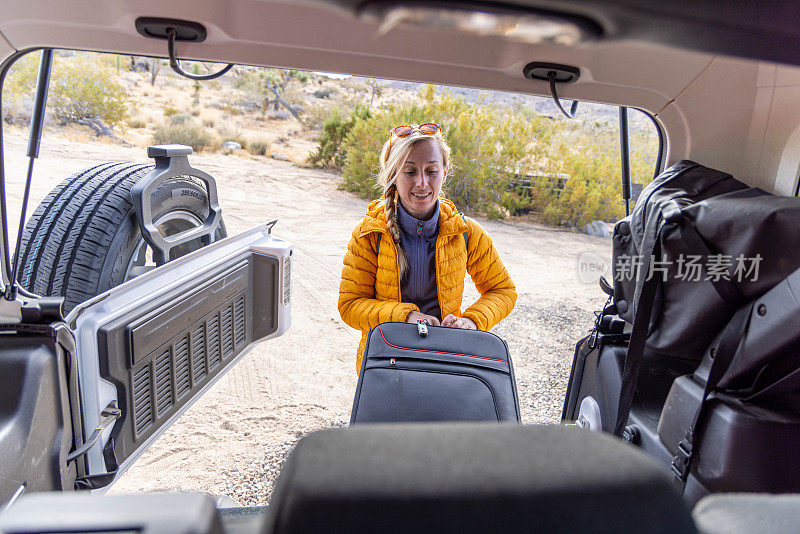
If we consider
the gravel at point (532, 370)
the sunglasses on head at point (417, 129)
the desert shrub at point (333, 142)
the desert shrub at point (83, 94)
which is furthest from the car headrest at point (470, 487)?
the desert shrub at point (83, 94)

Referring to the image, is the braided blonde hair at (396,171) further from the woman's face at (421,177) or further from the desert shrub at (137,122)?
the desert shrub at (137,122)

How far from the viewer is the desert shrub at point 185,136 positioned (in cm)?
1355

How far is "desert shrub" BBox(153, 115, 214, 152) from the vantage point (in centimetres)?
1355

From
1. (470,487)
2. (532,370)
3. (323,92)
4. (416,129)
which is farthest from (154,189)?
(323,92)

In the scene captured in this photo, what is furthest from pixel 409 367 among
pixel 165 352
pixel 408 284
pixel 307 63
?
pixel 307 63

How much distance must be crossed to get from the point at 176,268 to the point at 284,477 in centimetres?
173

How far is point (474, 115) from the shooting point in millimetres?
10172

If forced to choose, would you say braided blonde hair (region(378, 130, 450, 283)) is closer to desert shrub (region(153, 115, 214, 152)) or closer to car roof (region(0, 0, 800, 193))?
car roof (region(0, 0, 800, 193))

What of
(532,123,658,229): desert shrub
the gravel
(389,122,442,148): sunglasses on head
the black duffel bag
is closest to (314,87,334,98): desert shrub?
(532,123,658,229): desert shrub

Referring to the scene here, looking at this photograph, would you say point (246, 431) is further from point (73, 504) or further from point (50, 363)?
point (73, 504)

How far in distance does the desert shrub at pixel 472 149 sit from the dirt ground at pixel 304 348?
1.71 feet

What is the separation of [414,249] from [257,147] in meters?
12.8

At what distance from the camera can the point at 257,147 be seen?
557 inches

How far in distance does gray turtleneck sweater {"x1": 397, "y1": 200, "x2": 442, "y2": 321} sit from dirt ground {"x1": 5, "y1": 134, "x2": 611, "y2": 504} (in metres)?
1.28
